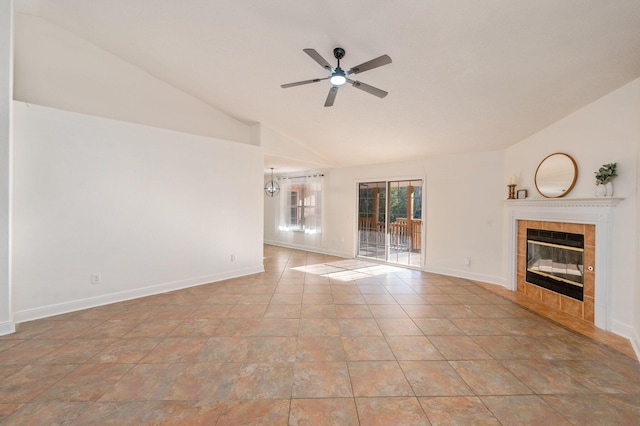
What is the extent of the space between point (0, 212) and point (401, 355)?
14.4 ft

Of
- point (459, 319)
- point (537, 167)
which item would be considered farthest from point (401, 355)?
point (537, 167)

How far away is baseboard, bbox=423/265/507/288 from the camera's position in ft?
16.0

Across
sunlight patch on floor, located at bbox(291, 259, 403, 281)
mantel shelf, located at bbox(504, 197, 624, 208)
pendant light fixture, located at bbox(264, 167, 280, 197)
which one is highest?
pendant light fixture, located at bbox(264, 167, 280, 197)

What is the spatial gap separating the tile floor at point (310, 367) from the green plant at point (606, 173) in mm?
1822

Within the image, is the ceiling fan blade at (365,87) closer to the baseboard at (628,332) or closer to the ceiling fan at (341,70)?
the ceiling fan at (341,70)

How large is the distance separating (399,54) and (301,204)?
5.92 metres

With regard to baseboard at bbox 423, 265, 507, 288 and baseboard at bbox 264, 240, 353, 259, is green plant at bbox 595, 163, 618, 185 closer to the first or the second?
baseboard at bbox 423, 265, 507, 288

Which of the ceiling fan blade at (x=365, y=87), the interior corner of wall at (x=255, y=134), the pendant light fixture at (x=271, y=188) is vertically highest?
the interior corner of wall at (x=255, y=134)

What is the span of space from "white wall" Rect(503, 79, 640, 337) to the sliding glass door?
2.78m

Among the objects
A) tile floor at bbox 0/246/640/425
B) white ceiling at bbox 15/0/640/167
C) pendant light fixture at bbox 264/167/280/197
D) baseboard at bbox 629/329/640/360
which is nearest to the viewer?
tile floor at bbox 0/246/640/425

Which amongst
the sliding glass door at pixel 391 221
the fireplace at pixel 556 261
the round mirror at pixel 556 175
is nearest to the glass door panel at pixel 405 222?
the sliding glass door at pixel 391 221

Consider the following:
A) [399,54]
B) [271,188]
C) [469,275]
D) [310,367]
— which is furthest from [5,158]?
[469,275]

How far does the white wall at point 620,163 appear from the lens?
9.78 ft

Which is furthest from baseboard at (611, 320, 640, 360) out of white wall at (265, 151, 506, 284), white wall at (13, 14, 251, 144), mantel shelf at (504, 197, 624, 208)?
white wall at (13, 14, 251, 144)
